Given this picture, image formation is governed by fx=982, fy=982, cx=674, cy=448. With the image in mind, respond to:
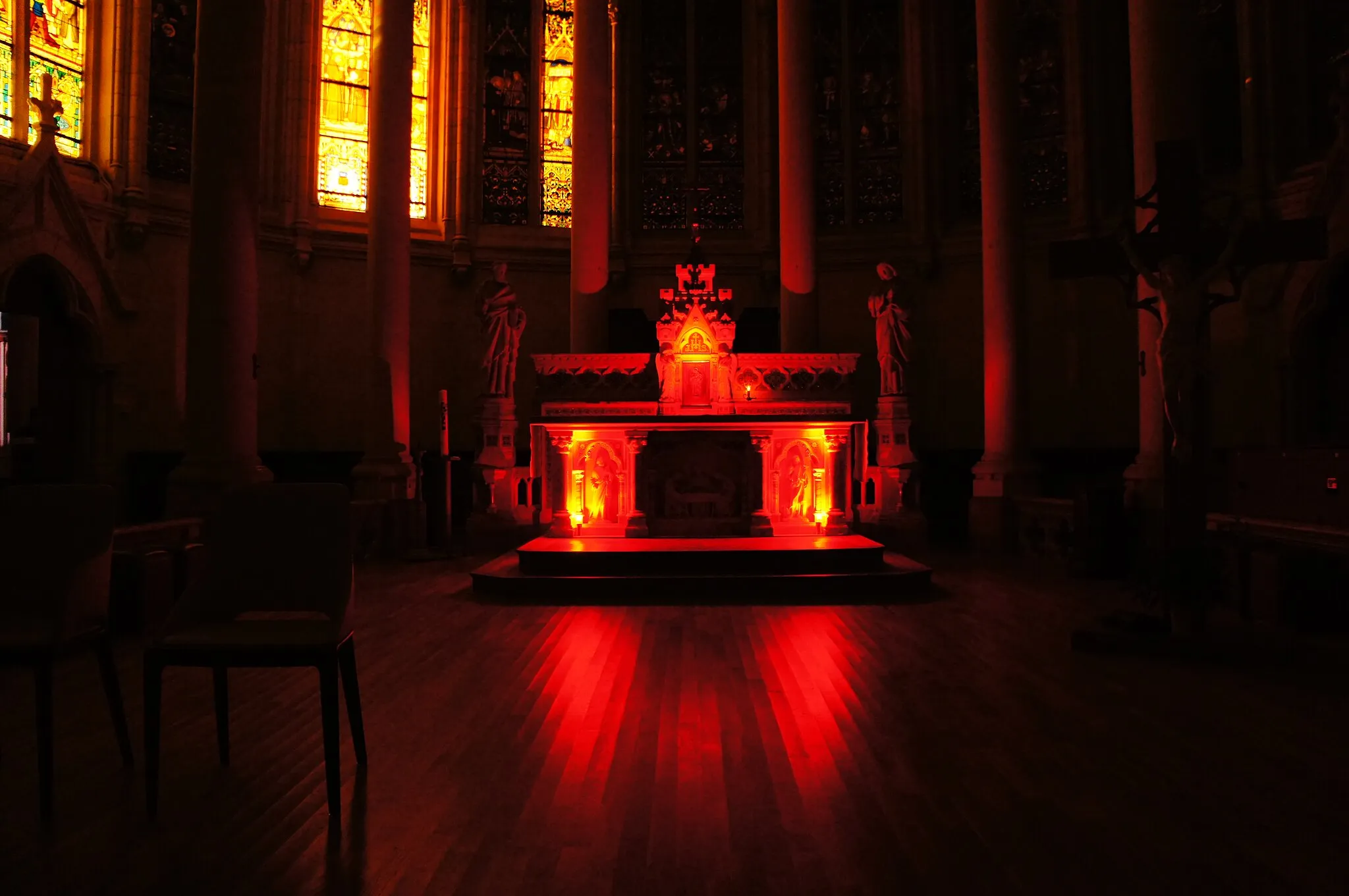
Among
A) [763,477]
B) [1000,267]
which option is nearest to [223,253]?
[763,477]

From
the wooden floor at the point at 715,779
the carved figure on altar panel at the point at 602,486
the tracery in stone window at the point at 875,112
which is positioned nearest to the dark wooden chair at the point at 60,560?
the wooden floor at the point at 715,779

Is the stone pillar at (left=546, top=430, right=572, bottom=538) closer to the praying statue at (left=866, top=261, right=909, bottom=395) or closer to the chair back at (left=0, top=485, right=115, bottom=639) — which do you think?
the praying statue at (left=866, top=261, right=909, bottom=395)

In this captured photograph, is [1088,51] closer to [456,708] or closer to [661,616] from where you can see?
[661,616]

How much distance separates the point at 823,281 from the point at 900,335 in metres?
4.80

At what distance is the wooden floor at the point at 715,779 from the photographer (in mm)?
2498

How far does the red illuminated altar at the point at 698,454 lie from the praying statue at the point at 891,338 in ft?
4.73

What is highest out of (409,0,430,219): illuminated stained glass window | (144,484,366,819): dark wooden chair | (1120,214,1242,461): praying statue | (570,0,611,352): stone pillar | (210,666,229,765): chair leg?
(409,0,430,219): illuminated stained glass window

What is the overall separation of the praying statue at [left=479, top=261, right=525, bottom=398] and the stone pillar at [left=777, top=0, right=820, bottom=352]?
11.0ft

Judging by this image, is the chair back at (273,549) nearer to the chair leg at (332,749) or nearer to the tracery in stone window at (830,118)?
the chair leg at (332,749)

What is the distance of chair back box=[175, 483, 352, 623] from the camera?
129 inches

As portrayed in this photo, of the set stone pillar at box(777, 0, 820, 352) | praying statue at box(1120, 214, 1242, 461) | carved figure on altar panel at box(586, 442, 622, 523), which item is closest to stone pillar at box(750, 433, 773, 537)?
carved figure on altar panel at box(586, 442, 622, 523)

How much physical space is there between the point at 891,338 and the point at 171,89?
1005cm

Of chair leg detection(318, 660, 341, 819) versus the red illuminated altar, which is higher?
the red illuminated altar

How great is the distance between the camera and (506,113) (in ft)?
53.1
